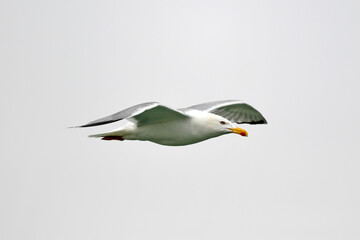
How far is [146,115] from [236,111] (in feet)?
11.9

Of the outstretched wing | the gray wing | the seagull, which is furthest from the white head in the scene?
the gray wing

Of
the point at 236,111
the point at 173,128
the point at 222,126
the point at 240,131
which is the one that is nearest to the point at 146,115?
the point at 173,128

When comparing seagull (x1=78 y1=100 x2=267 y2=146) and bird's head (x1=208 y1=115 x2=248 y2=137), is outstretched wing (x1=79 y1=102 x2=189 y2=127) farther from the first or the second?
bird's head (x1=208 y1=115 x2=248 y2=137)

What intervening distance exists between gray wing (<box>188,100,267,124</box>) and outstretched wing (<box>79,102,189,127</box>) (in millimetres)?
2013

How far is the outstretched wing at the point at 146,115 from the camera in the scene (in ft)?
36.5

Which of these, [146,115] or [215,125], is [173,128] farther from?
[215,125]

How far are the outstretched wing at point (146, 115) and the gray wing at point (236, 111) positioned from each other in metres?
2.01

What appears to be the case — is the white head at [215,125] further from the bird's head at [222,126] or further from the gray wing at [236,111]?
the gray wing at [236,111]

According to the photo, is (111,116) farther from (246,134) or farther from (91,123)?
(246,134)

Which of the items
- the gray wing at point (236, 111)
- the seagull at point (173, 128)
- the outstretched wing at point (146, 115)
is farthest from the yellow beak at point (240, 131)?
the gray wing at point (236, 111)

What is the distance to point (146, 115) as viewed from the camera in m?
12.2

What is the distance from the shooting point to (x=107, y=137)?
1316 cm

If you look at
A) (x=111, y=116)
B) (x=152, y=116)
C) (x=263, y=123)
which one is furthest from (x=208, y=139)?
(x=263, y=123)

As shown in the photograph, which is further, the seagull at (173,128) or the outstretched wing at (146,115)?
the seagull at (173,128)
